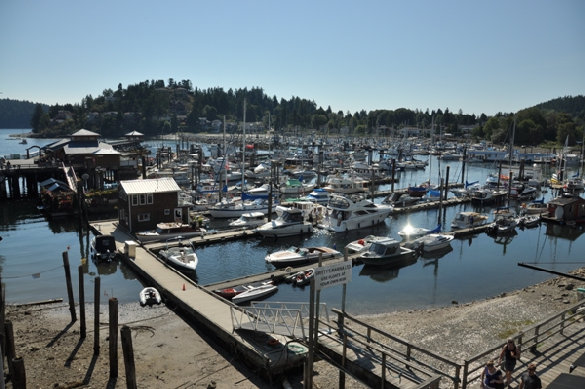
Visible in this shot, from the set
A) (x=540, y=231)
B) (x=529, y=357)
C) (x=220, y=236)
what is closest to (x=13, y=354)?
(x=529, y=357)

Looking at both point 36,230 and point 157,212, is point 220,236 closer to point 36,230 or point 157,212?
point 157,212

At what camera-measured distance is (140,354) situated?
18875mm

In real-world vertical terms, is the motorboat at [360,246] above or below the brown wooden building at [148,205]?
below

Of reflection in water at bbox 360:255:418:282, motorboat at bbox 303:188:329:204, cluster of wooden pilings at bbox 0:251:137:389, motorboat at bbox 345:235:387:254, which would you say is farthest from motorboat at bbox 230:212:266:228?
cluster of wooden pilings at bbox 0:251:137:389

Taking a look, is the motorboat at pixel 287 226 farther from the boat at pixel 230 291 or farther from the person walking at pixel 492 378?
the person walking at pixel 492 378

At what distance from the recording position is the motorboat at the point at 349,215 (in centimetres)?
4444

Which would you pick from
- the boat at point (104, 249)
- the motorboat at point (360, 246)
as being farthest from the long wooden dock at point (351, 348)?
the motorboat at point (360, 246)

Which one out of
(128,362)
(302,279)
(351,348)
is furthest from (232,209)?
(351,348)

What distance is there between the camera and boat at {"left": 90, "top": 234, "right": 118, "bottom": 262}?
1270 inches

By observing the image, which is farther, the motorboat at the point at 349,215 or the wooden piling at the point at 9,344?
the motorboat at the point at 349,215

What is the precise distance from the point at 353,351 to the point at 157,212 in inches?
1147

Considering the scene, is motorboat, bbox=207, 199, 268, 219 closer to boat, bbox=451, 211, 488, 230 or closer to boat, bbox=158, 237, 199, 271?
boat, bbox=158, 237, 199, 271

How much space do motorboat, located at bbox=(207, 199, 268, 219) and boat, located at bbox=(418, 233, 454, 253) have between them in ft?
58.4

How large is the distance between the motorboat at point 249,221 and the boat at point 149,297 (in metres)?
18.5
